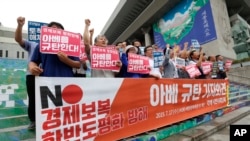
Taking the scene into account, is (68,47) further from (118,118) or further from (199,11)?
(199,11)

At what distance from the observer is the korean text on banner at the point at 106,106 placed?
2512 mm

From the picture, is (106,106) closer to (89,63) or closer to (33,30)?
(89,63)

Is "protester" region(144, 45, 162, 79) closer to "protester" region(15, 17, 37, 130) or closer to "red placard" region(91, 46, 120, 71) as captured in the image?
"red placard" region(91, 46, 120, 71)

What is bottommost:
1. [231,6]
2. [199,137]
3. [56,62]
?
[199,137]

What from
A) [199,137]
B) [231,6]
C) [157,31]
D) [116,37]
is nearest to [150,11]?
[157,31]

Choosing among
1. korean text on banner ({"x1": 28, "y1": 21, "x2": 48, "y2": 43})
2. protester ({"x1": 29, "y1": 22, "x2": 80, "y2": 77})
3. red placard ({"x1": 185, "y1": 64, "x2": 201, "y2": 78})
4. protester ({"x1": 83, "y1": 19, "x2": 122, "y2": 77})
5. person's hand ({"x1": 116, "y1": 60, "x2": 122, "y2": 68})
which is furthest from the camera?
red placard ({"x1": 185, "y1": 64, "x2": 201, "y2": 78})

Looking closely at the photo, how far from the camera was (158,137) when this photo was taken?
383cm

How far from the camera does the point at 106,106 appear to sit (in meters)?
3.12

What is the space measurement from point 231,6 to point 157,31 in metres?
8.82

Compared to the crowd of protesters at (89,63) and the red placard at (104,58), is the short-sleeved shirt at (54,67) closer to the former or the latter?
the crowd of protesters at (89,63)

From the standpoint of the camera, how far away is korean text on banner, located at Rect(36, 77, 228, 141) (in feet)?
8.24

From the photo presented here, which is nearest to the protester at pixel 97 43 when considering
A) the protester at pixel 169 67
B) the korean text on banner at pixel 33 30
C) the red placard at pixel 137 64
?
the red placard at pixel 137 64

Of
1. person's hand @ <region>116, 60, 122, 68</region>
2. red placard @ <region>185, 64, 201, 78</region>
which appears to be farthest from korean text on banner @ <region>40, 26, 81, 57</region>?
red placard @ <region>185, 64, 201, 78</region>

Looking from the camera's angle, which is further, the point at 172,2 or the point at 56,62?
the point at 172,2
